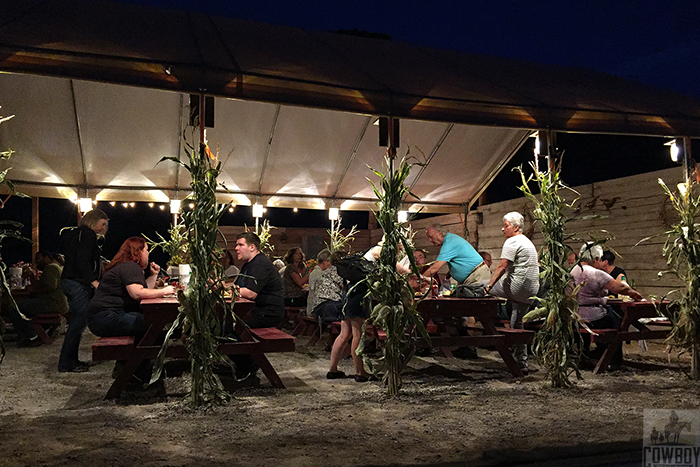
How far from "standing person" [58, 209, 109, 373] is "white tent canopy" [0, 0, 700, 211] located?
5.14 feet

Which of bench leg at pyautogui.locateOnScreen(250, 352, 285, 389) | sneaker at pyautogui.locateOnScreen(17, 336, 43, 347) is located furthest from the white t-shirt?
sneaker at pyautogui.locateOnScreen(17, 336, 43, 347)

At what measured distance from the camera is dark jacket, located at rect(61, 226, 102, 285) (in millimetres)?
5305

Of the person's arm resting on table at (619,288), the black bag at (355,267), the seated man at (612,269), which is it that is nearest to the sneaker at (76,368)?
the black bag at (355,267)

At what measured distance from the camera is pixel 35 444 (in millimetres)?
3162

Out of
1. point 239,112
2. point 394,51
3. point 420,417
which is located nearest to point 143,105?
point 239,112

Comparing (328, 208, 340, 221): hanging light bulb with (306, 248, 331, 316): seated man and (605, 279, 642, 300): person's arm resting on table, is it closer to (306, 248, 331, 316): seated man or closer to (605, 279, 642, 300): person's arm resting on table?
(306, 248, 331, 316): seated man

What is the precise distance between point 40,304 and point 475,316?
5459 millimetres

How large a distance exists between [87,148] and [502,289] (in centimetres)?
638

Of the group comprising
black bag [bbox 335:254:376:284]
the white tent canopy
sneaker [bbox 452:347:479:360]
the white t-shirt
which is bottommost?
sneaker [bbox 452:347:479:360]

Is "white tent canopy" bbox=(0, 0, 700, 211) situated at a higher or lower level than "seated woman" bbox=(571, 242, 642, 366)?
higher

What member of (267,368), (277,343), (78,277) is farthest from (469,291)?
(78,277)

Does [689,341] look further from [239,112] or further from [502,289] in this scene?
[239,112]

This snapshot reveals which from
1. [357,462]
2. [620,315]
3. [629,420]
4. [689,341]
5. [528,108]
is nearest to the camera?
[357,462]

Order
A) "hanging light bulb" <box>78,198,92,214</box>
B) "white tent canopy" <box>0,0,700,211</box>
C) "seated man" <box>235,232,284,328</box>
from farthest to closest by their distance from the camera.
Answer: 1. "hanging light bulb" <box>78,198,92,214</box>
2. "seated man" <box>235,232,284,328</box>
3. "white tent canopy" <box>0,0,700,211</box>
